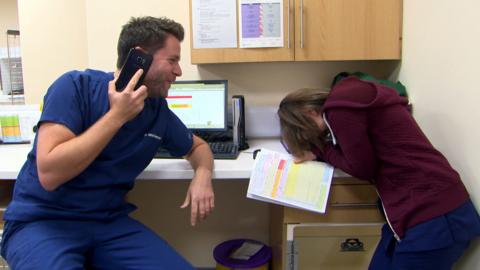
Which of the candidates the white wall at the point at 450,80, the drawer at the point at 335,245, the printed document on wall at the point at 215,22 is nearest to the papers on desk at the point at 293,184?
the drawer at the point at 335,245

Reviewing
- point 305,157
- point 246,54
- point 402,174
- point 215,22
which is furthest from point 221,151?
point 402,174

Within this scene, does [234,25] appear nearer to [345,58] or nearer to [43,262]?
[345,58]

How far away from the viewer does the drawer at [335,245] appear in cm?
149

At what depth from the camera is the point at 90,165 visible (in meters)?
1.23

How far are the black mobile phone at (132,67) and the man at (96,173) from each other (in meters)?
0.02

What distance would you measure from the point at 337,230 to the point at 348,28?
35.5 inches

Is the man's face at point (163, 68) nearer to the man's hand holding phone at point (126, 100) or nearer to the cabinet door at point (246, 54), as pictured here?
the man's hand holding phone at point (126, 100)

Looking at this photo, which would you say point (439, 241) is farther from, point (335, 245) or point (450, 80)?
point (450, 80)

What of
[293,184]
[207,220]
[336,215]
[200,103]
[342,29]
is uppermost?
[342,29]

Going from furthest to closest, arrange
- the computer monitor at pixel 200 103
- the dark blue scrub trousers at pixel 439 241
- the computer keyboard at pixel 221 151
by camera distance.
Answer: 1. the computer monitor at pixel 200 103
2. the computer keyboard at pixel 221 151
3. the dark blue scrub trousers at pixel 439 241

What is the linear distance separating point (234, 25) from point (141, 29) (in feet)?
2.18

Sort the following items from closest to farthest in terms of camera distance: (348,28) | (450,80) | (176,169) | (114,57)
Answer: (450,80)
(176,169)
(348,28)
(114,57)

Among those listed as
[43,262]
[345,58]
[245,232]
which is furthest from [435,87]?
[43,262]

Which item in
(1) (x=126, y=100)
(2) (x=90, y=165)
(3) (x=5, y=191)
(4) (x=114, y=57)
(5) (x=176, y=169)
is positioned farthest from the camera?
(4) (x=114, y=57)
